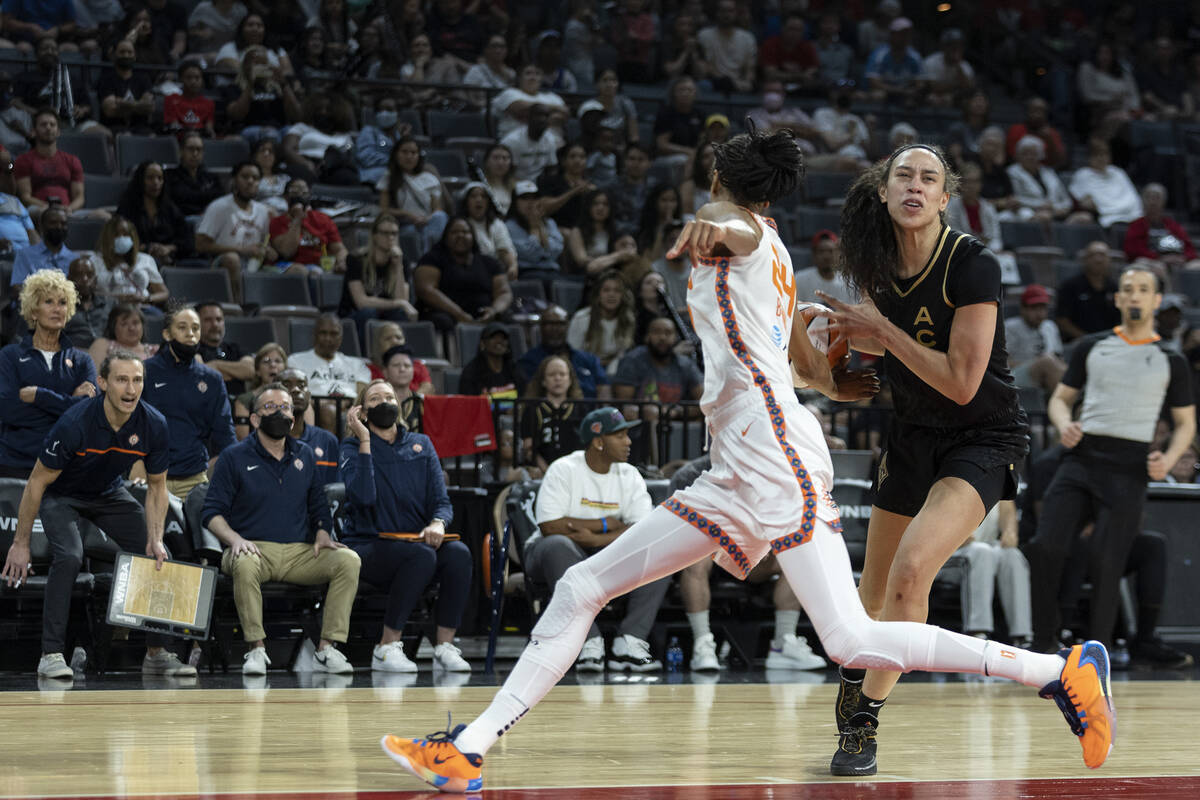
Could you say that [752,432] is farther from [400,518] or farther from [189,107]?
[189,107]

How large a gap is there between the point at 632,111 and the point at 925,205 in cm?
959

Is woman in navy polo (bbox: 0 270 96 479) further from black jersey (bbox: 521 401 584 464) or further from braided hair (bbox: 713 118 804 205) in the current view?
braided hair (bbox: 713 118 804 205)

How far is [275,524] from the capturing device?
756 cm

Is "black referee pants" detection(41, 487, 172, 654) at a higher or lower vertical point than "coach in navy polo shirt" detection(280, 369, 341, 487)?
lower

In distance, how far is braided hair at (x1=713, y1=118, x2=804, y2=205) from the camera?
377 centimetres

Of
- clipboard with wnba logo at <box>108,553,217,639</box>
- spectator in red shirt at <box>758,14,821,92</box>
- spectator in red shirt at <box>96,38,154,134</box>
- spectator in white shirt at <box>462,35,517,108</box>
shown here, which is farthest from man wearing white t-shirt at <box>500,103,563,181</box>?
clipboard with wnba logo at <box>108,553,217,639</box>

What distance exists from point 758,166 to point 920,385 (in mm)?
853

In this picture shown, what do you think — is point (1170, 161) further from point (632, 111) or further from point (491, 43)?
point (491, 43)

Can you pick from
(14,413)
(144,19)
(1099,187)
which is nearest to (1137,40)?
(1099,187)

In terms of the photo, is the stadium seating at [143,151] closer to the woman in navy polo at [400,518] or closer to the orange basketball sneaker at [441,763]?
the woman in navy polo at [400,518]

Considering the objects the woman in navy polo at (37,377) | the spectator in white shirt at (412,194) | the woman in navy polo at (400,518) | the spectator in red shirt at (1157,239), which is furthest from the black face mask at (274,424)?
the spectator in red shirt at (1157,239)

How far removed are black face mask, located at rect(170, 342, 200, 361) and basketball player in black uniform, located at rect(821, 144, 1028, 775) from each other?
469 cm

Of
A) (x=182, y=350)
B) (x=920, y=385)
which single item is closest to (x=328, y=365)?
(x=182, y=350)

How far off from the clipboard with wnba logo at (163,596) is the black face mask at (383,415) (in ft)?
4.17
